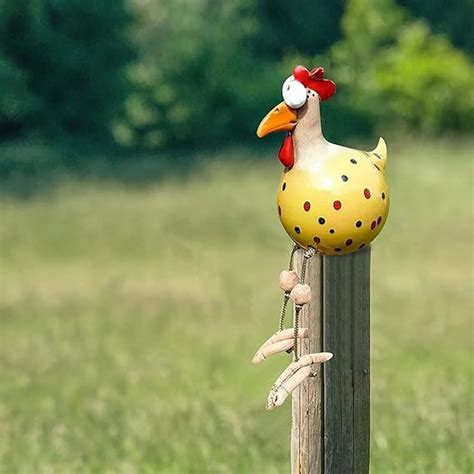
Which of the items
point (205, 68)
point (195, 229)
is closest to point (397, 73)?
point (205, 68)

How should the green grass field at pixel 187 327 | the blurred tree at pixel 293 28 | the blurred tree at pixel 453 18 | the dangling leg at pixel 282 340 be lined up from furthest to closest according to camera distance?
the blurred tree at pixel 453 18, the blurred tree at pixel 293 28, the green grass field at pixel 187 327, the dangling leg at pixel 282 340

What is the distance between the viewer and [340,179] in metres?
3.19

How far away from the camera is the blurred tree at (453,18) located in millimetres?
31516

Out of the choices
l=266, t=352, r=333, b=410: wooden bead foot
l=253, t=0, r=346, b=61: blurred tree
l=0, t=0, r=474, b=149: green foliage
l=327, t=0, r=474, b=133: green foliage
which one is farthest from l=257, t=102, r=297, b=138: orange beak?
l=253, t=0, r=346, b=61: blurred tree

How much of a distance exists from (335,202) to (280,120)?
0.28m

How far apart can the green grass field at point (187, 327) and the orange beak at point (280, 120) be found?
2819 millimetres

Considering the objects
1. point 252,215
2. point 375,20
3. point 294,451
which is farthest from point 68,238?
point 375,20

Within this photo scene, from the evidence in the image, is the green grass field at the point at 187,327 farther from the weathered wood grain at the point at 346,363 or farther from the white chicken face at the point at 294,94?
the white chicken face at the point at 294,94

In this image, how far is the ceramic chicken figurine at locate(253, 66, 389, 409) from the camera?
3.19 metres

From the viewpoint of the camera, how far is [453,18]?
3158 centimetres

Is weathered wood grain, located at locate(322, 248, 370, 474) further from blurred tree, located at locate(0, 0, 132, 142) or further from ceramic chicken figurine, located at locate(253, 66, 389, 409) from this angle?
blurred tree, located at locate(0, 0, 132, 142)

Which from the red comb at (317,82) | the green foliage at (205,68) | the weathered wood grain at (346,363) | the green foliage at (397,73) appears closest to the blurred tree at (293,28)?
the green foliage at (205,68)

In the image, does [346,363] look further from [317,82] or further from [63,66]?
[63,66]

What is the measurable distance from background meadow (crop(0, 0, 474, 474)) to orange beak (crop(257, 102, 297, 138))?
9.24 feet
